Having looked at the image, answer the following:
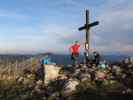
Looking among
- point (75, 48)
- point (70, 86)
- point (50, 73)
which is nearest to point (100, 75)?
point (70, 86)

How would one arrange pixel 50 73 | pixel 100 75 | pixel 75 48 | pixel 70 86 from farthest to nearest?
pixel 75 48 → pixel 50 73 → pixel 100 75 → pixel 70 86

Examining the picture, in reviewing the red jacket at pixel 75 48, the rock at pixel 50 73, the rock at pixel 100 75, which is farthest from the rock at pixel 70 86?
the red jacket at pixel 75 48

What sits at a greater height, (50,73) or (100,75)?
(50,73)

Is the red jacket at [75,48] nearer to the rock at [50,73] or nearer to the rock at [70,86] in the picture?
the rock at [50,73]

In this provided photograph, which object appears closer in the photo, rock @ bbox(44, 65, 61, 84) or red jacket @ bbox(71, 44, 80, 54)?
rock @ bbox(44, 65, 61, 84)

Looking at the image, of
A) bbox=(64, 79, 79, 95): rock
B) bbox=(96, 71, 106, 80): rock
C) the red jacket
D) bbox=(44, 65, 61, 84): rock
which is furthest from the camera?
the red jacket

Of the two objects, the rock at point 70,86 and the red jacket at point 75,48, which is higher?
the red jacket at point 75,48

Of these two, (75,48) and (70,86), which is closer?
(70,86)

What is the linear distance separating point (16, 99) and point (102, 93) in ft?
21.9

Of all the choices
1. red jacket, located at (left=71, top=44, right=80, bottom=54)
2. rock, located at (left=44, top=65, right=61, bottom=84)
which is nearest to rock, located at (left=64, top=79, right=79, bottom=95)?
rock, located at (left=44, top=65, right=61, bottom=84)

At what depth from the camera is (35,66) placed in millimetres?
46594

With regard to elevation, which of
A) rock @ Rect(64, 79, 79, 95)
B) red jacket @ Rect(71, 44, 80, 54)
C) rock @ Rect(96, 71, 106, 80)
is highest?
red jacket @ Rect(71, 44, 80, 54)

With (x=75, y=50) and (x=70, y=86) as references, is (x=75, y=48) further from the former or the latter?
(x=70, y=86)

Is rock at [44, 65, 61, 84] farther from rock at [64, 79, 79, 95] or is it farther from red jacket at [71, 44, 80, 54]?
rock at [64, 79, 79, 95]
